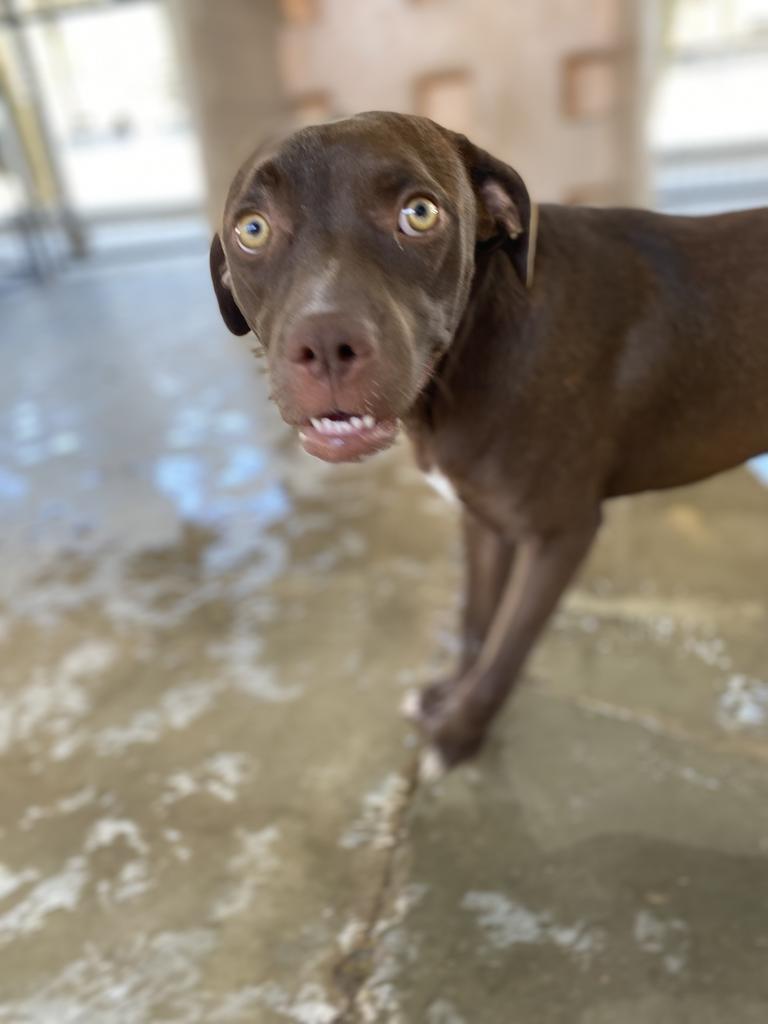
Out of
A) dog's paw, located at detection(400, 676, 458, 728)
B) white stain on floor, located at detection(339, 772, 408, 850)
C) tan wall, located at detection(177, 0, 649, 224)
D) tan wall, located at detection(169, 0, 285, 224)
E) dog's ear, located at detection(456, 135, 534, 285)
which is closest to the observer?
dog's ear, located at detection(456, 135, 534, 285)

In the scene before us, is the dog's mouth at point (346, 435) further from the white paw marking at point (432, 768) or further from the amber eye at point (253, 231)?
the white paw marking at point (432, 768)

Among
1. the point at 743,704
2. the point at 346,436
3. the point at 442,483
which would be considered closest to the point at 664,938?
the point at 743,704

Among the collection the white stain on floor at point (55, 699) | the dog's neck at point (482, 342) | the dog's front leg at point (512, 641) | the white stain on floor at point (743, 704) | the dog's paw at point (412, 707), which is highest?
the dog's neck at point (482, 342)

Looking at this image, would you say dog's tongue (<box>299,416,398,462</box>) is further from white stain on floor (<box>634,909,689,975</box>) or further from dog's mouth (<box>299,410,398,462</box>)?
white stain on floor (<box>634,909,689,975</box>)

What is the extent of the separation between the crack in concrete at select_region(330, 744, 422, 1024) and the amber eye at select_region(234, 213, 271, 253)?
1.26 metres

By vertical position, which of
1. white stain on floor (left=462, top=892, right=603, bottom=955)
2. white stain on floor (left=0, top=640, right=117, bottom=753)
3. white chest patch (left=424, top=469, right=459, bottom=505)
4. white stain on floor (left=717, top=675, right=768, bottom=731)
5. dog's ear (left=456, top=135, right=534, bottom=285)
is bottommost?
white stain on floor (left=717, top=675, right=768, bottom=731)

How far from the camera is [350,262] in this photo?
1166 millimetres

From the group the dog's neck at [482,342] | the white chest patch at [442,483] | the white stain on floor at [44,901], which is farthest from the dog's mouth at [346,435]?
the white stain on floor at [44,901]

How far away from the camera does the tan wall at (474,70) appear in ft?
10.9

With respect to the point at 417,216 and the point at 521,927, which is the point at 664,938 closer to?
the point at 521,927

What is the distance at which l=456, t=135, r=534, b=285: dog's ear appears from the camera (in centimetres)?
136

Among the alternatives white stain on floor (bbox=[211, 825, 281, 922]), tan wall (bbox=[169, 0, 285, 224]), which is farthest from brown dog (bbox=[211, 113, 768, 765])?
tan wall (bbox=[169, 0, 285, 224])

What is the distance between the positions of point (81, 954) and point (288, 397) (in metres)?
1.22

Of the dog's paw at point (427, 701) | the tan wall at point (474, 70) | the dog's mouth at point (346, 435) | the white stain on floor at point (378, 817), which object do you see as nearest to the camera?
the dog's mouth at point (346, 435)
